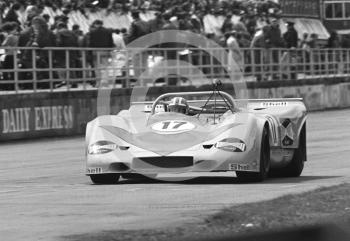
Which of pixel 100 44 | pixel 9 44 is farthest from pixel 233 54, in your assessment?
pixel 9 44

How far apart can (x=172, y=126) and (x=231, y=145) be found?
0.76m

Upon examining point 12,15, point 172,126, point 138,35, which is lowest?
point 172,126

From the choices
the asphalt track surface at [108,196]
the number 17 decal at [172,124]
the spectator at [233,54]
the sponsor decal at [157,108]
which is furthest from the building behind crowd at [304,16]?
the number 17 decal at [172,124]

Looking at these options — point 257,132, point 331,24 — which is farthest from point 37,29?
point 331,24

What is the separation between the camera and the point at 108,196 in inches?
438

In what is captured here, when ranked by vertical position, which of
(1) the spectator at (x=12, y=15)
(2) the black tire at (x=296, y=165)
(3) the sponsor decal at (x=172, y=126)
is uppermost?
(1) the spectator at (x=12, y=15)

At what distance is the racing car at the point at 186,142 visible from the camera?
12266 millimetres

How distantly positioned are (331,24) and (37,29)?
30836mm

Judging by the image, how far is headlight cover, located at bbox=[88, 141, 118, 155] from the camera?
12.6 meters

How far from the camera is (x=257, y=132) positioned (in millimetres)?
12492

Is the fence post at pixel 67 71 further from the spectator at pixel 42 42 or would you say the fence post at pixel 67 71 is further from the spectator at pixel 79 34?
the spectator at pixel 79 34

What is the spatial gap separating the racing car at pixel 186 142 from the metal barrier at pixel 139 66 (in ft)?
34.5

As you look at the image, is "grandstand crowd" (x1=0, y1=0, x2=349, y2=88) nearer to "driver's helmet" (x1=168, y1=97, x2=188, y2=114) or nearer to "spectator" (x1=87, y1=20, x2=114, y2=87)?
"spectator" (x1=87, y1=20, x2=114, y2=87)

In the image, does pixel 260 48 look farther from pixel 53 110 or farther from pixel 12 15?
pixel 12 15
